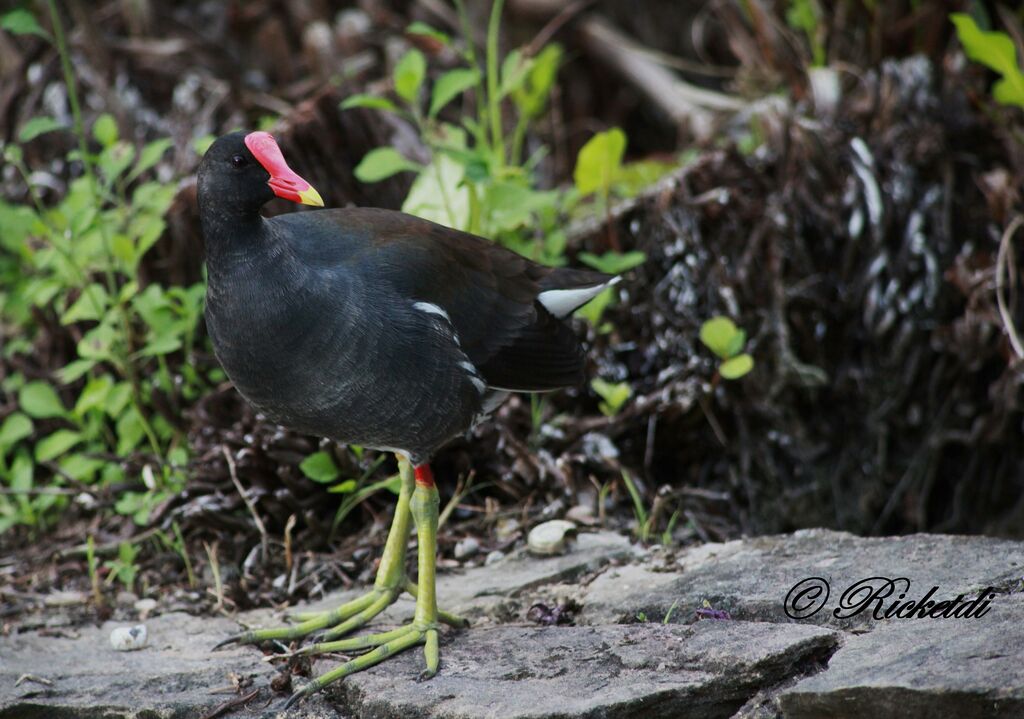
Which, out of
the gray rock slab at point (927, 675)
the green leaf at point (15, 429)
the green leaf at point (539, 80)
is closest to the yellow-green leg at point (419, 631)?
the gray rock slab at point (927, 675)

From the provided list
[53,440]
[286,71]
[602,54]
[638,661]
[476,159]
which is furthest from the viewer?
[602,54]

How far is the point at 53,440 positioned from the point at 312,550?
109cm

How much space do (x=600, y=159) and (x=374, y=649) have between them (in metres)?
2.14

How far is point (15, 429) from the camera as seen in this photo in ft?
13.7

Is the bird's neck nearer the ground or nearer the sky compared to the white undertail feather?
nearer the sky

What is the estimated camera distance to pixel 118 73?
572 cm

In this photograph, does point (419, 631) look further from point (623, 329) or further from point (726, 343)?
point (623, 329)

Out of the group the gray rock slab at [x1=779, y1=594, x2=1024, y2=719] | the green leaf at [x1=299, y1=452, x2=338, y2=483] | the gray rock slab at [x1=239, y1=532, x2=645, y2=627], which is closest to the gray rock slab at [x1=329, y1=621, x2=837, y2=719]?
the gray rock slab at [x1=779, y1=594, x2=1024, y2=719]

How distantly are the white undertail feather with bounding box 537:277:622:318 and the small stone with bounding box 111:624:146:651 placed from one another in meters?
1.47

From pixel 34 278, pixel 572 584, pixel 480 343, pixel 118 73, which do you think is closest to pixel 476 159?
pixel 480 343

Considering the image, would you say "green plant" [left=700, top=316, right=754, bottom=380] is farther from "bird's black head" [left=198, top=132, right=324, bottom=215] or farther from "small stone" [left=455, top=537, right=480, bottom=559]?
"bird's black head" [left=198, top=132, right=324, bottom=215]

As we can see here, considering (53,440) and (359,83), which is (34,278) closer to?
(53,440)

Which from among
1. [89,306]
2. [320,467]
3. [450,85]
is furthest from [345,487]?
[450,85]

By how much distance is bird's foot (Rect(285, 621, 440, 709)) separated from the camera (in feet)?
8.90
